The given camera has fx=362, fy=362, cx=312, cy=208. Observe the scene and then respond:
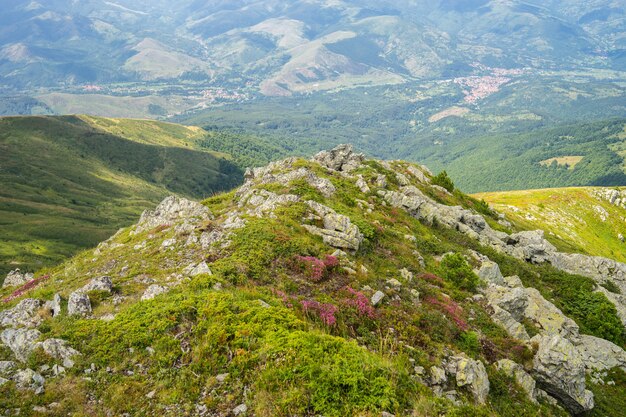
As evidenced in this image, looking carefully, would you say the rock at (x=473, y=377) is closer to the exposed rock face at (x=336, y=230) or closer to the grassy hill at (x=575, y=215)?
the exposed rock face at (x=336, y=230)

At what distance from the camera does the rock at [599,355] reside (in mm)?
31453

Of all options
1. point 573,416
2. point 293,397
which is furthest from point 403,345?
point 573,416

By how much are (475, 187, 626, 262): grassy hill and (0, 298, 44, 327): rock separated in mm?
111989

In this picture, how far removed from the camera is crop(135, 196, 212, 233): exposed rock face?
36844mm

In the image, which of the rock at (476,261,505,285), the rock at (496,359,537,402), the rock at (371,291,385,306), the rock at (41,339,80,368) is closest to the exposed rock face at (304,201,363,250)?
the rock at (371,291,385,306)

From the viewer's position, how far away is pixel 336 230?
35094 millimetres

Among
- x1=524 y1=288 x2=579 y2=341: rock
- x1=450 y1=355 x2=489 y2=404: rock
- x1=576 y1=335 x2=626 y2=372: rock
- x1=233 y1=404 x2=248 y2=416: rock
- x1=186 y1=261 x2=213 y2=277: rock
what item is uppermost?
x1=233 y1=404 x2=248 y2=416: rock

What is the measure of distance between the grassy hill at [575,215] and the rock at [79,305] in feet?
361

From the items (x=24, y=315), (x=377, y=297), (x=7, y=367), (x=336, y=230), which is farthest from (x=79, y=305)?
(x=336, y=230)

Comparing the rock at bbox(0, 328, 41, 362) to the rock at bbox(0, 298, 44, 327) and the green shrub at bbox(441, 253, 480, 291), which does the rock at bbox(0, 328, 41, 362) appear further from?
the green shrub at bbox(441, 253, 480, 291)

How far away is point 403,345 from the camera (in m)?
20.4

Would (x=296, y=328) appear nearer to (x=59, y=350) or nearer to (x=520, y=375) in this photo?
(x=59, y=350)

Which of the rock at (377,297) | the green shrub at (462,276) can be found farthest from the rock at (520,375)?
the green shrub at (462,276)

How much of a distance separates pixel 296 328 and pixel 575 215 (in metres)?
152
